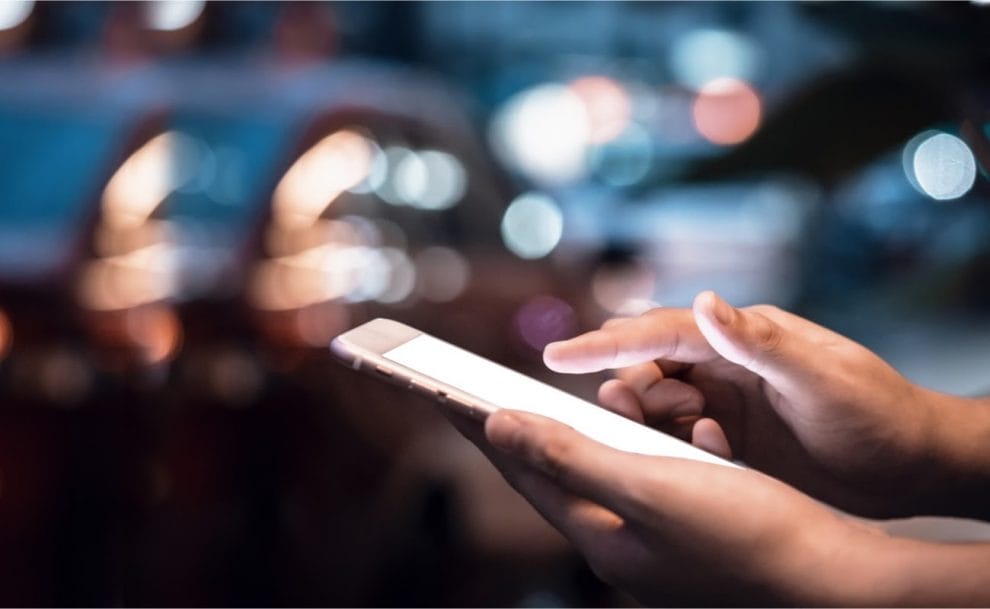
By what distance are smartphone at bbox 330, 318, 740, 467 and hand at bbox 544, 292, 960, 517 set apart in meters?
0.03

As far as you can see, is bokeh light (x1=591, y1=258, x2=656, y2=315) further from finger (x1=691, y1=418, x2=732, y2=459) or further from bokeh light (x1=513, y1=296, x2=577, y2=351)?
finger (x1=691, y1=418, x2=732, y2=459)

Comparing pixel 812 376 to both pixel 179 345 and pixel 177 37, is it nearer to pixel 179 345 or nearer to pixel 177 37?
pixel 179 345

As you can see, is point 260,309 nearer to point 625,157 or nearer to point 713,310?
point 713,310

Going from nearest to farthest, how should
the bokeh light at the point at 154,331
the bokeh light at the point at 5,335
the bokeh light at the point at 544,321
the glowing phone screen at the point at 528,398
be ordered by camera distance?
the glowing phone screen at the point at 528,398 → the bokeh light at the point at 5,335 → the bokeh light at the point at 154,331 → the bokeh light at the point at 544,321

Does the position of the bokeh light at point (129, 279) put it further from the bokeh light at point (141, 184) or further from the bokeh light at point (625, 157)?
the bokeh light at point (625, 157)

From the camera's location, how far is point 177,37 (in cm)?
235

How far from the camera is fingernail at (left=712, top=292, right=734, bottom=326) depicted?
739 mm

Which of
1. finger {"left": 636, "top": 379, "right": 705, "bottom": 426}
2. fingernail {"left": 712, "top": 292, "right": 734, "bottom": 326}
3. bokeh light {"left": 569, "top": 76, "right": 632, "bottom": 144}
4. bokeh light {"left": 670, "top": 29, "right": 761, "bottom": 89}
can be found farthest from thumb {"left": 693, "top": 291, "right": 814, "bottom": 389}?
bokeh light {"left": 670, "top": 29, "right": 761, "bottom": 89}

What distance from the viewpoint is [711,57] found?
917 cm

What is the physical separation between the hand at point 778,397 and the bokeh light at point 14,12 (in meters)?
1.84

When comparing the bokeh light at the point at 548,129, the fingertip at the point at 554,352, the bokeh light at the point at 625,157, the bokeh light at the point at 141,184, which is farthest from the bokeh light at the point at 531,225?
the bokeh light at the point at 625,157

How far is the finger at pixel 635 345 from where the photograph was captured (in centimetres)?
80

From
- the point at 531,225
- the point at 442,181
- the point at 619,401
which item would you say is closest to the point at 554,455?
the point at 619,401

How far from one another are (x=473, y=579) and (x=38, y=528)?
777mm
